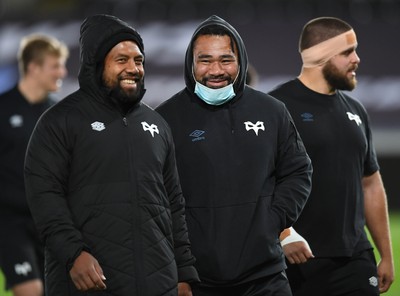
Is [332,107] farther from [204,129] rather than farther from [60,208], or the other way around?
[60,208]

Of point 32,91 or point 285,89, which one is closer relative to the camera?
point 285,89

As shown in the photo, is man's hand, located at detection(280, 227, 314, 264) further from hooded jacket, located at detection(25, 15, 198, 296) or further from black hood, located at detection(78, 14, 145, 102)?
black hood, located at detection(78, 14, 145, 102)

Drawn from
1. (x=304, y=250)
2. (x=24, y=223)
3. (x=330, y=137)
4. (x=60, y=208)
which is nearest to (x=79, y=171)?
(x=60, y=208)

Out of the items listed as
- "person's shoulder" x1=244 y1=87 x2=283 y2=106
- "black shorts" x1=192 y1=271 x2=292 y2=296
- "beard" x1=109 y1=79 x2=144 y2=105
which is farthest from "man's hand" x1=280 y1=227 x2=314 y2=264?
"beard" x1=109 y1=79 x2=144 y2=105

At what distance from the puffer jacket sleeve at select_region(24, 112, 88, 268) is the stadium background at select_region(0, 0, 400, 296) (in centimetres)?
1027

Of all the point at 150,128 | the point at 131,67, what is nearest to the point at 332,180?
the point at 150,128

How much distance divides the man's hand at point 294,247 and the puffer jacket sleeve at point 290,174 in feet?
0.80

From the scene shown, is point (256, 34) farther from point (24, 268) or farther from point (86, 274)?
point (86, 274)

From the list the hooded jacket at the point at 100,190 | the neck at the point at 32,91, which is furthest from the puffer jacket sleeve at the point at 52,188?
the neck at the point at 32,91

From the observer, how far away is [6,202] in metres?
8.64

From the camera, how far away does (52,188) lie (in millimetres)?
5398

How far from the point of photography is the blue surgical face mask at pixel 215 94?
6.24 meters

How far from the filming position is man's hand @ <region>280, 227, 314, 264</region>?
21.2 ft

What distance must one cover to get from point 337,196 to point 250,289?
42.7 inches
